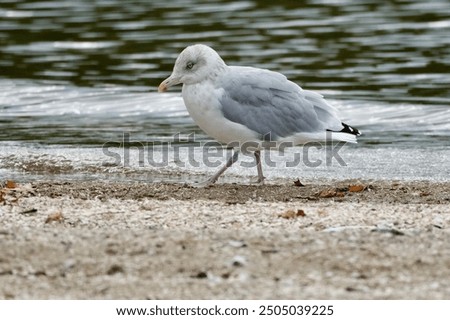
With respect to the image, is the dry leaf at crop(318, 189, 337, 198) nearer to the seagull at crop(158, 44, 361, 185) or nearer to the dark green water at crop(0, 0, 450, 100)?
the seagull at crop(158, 44, 361, 185)

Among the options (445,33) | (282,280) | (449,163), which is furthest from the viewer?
(445,33)

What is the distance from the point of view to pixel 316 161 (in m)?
11.8

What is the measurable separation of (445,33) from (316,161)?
26.6ft

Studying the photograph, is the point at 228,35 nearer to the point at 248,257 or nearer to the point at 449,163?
the point at 449,163

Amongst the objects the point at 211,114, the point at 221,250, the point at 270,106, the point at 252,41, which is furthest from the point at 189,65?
the point at 252,41

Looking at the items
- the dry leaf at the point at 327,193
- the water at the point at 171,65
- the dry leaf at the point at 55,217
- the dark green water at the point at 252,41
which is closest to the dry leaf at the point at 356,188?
the dry leaf at the point at 327,193

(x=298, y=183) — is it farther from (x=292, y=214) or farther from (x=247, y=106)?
(x=292, y=214)

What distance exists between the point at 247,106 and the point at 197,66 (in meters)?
0.57

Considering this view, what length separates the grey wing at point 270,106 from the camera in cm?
937

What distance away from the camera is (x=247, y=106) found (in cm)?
942

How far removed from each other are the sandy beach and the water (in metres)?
2.83

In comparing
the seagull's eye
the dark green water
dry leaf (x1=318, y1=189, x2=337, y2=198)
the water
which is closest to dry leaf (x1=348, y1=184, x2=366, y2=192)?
dry leaf (x1=318, y1=189, x2=337, y2=198)

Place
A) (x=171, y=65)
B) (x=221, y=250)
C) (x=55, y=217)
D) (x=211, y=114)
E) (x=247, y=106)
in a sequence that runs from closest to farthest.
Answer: (x=221, y=250), (x=55, y=217), (x=211, y=114), (x=247, y=106), (x=171, y=65)
